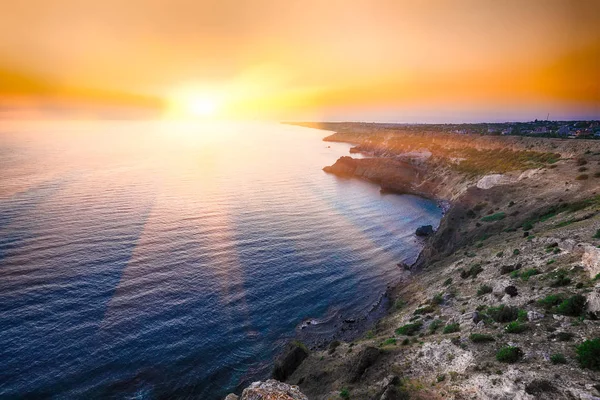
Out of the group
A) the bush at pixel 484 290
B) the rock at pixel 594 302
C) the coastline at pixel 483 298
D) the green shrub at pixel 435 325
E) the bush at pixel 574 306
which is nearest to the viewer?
the coastline at pixel 483 298

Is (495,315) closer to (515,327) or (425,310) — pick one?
(515,327)

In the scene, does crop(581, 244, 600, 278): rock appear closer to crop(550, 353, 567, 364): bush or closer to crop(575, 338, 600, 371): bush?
crop(575, 338, 600, 371): bush

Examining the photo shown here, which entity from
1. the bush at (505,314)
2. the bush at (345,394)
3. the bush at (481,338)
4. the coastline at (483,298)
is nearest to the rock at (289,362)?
the coastline at (483,298)

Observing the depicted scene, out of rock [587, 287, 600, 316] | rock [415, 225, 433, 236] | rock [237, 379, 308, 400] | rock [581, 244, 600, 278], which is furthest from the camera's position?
rock [415, 225, 433, 236]

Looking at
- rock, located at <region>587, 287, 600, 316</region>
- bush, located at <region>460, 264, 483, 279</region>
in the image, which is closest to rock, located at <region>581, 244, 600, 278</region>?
rock, located at <region>587, 287, 600, 316</region>

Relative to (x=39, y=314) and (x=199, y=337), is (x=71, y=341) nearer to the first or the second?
(x=39, y=314)

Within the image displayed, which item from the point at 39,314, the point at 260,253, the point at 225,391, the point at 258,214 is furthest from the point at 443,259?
the point at 39,314

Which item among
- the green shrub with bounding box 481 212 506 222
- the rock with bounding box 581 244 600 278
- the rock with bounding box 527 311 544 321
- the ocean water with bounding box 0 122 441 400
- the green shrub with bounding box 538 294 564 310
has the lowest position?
the ocean water with bounding box 0 122 441 400

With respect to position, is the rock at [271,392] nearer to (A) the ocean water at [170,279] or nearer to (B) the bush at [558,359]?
(A) the ocean water at [170,279]

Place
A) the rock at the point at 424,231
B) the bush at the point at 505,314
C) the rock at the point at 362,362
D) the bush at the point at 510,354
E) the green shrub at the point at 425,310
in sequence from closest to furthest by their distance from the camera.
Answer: the bush at the point at 510,354
the bush at the point at 505,314
the rock at the point at 362,362
the green shrub at the point at 425,310
the rock at the point at 424,231
